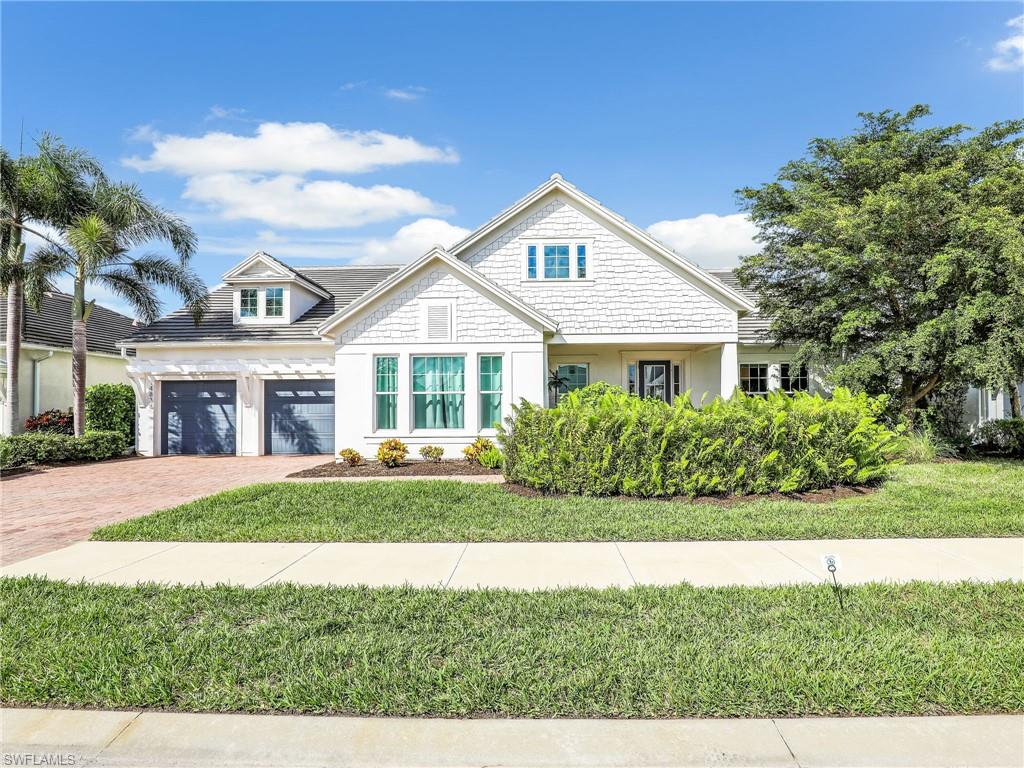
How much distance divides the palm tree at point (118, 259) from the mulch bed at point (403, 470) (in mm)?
8722

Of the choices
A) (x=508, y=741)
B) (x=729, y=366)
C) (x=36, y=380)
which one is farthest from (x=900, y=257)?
(x=36, y=380)

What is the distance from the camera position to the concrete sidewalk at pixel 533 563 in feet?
17.4

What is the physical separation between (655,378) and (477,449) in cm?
718

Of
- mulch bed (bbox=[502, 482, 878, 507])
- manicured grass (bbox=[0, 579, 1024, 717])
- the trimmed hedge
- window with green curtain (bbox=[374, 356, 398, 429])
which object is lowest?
mulch bed (bbox=[502, 482, 878, 507])

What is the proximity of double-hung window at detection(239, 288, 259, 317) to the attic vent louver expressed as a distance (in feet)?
24.7

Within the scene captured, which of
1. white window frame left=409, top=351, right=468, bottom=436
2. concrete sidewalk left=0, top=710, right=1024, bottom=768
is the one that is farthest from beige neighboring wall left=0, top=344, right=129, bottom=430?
concrete sidewalk left=0, top=710, right=1024, bottom=768

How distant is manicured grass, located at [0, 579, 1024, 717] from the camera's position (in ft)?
10.3

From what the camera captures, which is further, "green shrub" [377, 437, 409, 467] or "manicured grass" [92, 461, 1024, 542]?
"green shrub" [377, 437, 409, 467]

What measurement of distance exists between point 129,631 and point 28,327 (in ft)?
71.2

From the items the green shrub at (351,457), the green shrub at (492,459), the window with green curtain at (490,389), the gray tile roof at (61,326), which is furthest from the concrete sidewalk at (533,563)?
the gray tile roof at (61,326)

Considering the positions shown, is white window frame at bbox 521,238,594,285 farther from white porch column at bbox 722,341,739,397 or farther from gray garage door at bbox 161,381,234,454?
gray garage door at bbox 161,381,234,454

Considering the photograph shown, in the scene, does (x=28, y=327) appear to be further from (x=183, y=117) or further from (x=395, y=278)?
(x=395, y=278)

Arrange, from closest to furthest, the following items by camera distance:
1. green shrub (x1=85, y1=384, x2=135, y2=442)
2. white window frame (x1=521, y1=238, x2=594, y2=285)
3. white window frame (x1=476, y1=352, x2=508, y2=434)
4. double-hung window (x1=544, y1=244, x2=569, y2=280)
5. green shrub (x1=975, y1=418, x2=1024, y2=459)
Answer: white window frame (x1=476, y1=352, x2=508, y2=434)
green shrub (x1=975, y1=418, x2=1024, y2=459)
white window frame (x1=521, y1=238, x2=594, y2=285)
double-hung window (x1=544, y1=244, x2=569, y2=280)
green shrub (x1=85, y1=384, x2=135, y2=442)
